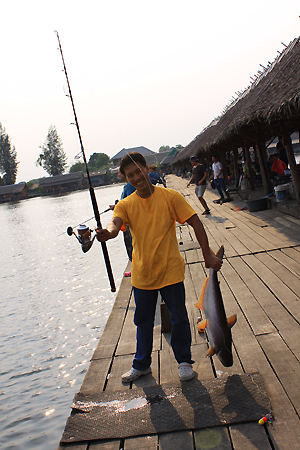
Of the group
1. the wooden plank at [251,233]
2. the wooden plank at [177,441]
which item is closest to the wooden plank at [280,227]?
the wooden plank at [251,233]

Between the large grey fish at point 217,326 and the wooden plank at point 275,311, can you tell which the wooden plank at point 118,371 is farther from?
the wooden plank at point 275,311

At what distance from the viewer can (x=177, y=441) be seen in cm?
252

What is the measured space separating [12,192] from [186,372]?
100001 mm

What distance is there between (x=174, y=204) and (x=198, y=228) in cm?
26

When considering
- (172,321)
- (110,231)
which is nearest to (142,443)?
(172,321)

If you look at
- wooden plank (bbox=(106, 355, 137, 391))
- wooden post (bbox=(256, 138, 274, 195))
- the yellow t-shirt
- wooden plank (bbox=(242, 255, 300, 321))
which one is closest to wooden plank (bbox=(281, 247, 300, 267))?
wooden plank (bbox=(242, 255, 300, 321))

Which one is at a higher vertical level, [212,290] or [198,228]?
[198,228]

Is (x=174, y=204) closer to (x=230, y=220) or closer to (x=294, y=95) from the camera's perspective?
(x=294, y=95)

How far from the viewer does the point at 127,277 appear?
22.2 feet

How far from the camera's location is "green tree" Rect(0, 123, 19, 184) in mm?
104688

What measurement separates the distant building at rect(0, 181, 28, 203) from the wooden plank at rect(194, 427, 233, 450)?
9982 centimetres

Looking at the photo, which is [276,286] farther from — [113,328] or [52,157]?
[52,157]

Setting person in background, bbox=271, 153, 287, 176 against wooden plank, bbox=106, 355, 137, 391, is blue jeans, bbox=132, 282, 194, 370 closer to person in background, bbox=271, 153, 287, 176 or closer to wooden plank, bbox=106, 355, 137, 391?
wooden plank, bbox=106, 355, 137, 391

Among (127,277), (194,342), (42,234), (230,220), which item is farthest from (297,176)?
(42,234)
